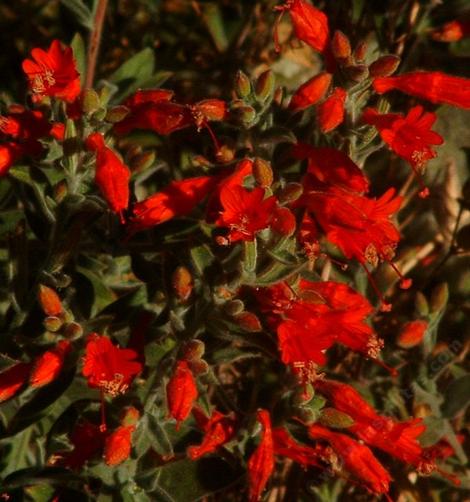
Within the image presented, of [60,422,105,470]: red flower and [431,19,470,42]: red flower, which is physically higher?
[431,19,470,42]: red flower

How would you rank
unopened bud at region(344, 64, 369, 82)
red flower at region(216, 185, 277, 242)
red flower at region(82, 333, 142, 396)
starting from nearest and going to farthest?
red flower at region(216, 185, 277, 242) < red flower at region(82, 333, 142, 396) < unopened bud at region(344, 64, 369, 82)

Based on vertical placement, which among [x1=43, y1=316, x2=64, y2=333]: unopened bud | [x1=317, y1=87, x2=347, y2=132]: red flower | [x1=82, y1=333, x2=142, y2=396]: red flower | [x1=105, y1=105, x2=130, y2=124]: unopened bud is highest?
[x1=317, y1=87, x2=347, y2=132]: red flower

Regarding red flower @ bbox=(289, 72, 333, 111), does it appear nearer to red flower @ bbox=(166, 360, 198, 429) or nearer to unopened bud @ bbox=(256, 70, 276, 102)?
unopened bud @ bbox=(256, 70, 276, 102)

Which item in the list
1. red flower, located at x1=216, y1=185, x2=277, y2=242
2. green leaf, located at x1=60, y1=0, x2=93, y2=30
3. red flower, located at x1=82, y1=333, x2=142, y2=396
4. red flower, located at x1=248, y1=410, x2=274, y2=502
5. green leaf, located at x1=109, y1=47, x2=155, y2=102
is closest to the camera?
red flower, located at x1=216, y1=185, x2=277, y2=242

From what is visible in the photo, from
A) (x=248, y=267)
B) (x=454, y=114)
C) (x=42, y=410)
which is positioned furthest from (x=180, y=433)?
(x=454, y=114)

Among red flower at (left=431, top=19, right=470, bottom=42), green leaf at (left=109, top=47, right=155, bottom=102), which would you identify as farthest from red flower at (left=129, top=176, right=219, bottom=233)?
red flower at (left=431, top=19, right=470, bottom=42)

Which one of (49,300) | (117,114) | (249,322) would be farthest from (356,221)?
(49,300)

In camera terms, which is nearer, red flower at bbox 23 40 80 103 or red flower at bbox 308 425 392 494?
red flower at bbox 23 40 80 103
